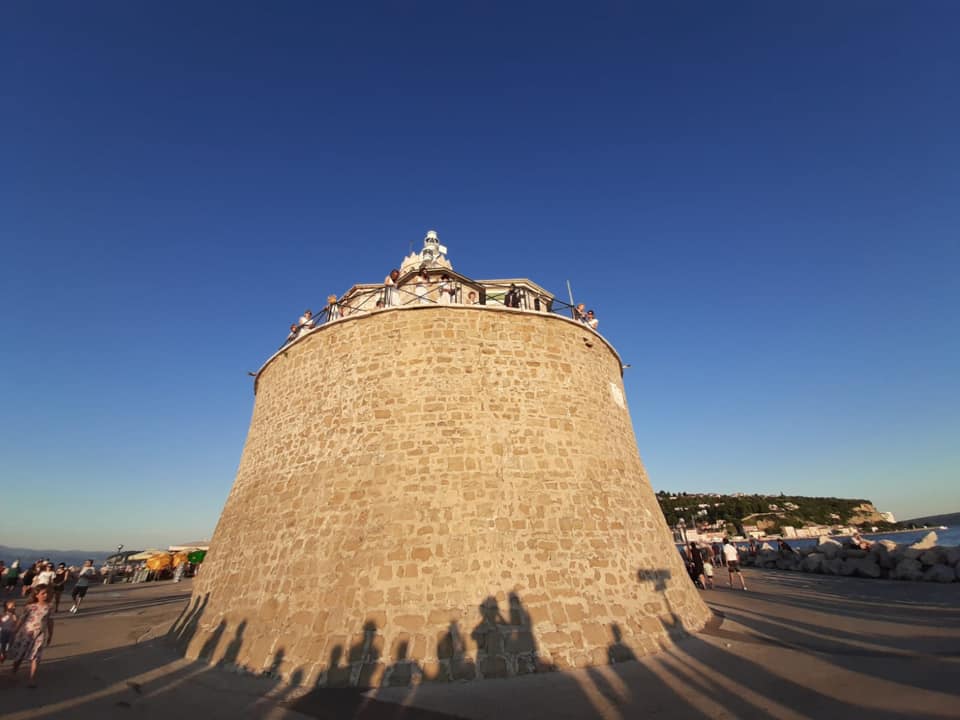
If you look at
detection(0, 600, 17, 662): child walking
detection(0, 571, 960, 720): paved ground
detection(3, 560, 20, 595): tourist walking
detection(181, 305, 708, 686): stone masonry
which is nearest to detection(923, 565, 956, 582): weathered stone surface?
detection(0, 571, 960, 720): paved ground

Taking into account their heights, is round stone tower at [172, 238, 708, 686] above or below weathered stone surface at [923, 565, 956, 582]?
above

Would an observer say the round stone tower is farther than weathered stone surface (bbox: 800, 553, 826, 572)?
No

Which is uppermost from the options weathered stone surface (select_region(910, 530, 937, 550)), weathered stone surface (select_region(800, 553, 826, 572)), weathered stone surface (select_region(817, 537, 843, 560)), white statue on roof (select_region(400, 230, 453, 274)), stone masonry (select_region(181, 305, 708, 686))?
white statue on roof (select_region(400, 230, 453, 274))

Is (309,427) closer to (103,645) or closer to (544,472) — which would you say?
(544,472)

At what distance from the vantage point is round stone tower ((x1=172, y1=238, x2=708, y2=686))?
Answer: 24.2ft

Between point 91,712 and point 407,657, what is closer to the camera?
point 91,712

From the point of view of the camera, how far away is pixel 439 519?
8.34 meters

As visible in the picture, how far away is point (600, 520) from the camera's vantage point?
9.38m

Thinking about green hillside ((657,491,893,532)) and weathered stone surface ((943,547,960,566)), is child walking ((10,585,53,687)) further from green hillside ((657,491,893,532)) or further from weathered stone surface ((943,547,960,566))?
green hillside ((657,491,893,532))

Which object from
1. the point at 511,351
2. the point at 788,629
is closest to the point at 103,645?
the point at 511,351

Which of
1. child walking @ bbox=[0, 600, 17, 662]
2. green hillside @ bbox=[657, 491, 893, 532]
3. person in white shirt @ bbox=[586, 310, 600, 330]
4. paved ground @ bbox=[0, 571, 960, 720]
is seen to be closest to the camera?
paved ground @ bbox=[0, 571, 960, 720]

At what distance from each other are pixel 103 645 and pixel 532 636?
1096 centimetres

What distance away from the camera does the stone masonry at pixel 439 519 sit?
24.2 feet

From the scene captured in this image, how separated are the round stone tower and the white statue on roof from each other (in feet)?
22.2
